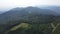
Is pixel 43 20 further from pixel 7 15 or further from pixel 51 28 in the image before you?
pixel 7 15

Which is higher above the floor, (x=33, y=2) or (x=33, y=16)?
(x=33, y=2)

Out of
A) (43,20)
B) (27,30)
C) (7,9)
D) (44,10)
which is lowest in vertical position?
(27,30)

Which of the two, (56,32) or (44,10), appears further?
(44,10)

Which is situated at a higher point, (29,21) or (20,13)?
(20,13)

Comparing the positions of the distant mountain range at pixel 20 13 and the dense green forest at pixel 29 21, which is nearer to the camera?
the dense green forest at pixel 29 21

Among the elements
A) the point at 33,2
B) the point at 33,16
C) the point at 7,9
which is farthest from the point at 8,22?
the point at 33,2

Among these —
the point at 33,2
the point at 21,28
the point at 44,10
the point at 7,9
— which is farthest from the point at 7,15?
the point at 44,10

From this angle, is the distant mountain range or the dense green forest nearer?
the dense green forest
